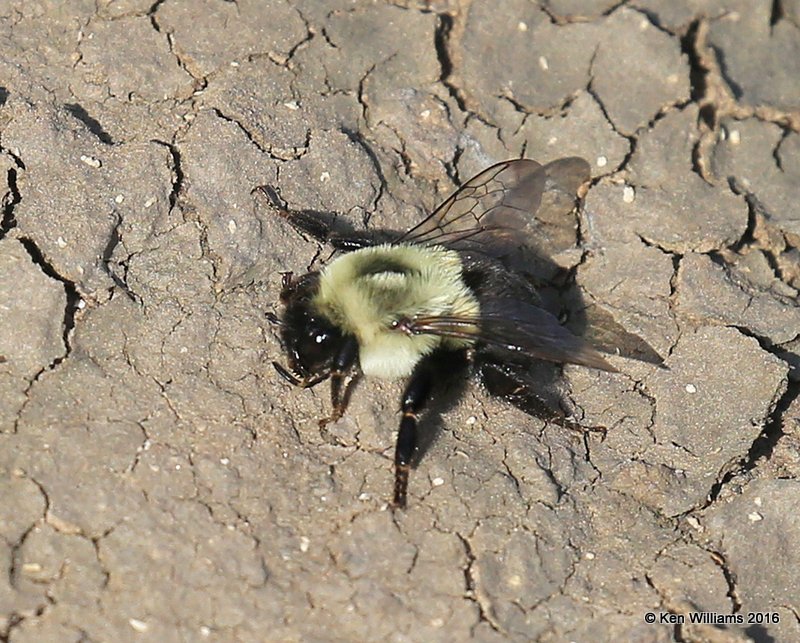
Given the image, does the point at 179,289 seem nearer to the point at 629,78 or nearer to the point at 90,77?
the point at 90,77

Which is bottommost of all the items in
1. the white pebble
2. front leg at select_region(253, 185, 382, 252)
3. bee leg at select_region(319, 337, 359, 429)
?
bee leg at select_region(319, 337, 359, 429)

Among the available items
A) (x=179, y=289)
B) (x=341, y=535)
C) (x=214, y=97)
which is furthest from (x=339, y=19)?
(x=341, y=535)

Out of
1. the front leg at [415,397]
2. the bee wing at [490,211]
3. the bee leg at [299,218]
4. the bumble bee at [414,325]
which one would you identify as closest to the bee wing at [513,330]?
the bumble bee at [414,325]

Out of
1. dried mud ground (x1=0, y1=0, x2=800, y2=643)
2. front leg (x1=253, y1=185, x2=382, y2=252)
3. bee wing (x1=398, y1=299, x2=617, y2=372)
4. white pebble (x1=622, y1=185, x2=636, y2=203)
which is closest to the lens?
dried mud ground (x1=0, y1=0, x2=800, y2=643)

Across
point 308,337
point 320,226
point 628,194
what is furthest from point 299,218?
point 628,194

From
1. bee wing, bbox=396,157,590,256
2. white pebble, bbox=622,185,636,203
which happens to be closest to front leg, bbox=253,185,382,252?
bee wing, bbox=396,157,590,256

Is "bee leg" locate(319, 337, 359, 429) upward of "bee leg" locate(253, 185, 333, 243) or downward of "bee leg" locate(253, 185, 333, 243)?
downward

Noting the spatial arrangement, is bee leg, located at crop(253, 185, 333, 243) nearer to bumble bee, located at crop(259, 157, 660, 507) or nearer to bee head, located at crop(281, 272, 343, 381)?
bumble bee, located at crop(259, 157, 660, 507)
